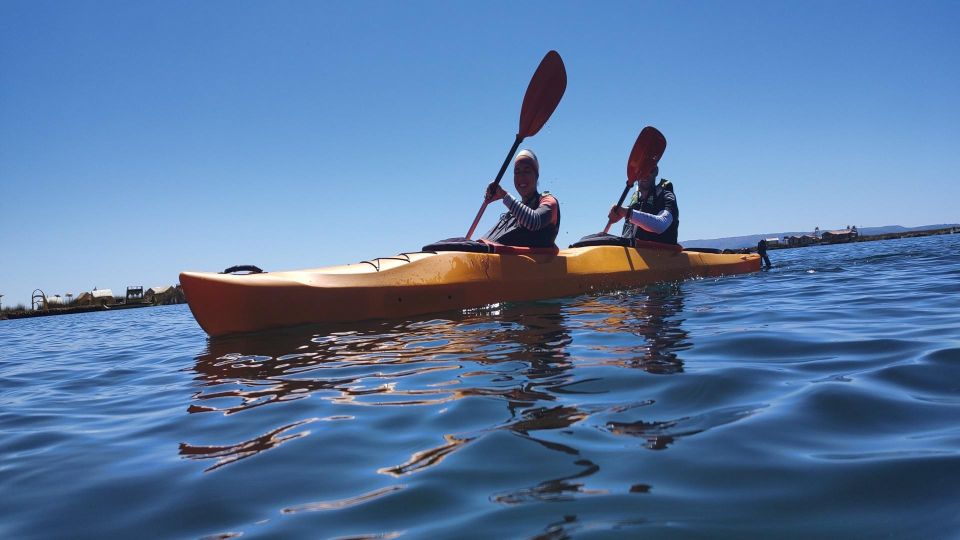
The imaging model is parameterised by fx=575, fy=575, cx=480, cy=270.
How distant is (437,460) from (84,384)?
3.55 m

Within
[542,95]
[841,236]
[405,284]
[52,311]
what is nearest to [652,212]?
[542,95]

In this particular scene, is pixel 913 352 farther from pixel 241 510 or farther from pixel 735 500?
pixel 241 510

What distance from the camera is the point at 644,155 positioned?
8914 millimetres

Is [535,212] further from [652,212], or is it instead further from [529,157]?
[652,212]

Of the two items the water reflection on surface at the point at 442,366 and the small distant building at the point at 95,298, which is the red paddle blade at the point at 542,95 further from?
the small distant building at the point at 95,298

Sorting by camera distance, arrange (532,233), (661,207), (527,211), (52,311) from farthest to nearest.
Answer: (52,311) → (661,207) → (532,233) → (527,211)

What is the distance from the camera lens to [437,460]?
5.90ft

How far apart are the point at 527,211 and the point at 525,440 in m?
4.95

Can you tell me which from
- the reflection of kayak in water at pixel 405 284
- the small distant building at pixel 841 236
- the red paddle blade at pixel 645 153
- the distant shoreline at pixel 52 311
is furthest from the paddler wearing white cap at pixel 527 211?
the small distant building at pixel 841 236

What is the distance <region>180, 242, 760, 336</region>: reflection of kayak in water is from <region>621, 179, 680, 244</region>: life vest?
541 mm

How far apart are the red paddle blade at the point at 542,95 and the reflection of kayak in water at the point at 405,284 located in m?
1.84

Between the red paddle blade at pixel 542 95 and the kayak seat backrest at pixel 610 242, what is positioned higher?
the red paddle blade at pixel 542 95

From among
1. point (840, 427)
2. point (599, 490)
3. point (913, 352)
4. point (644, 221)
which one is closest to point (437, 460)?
point (599, 490)

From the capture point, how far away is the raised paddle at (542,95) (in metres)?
7.86
